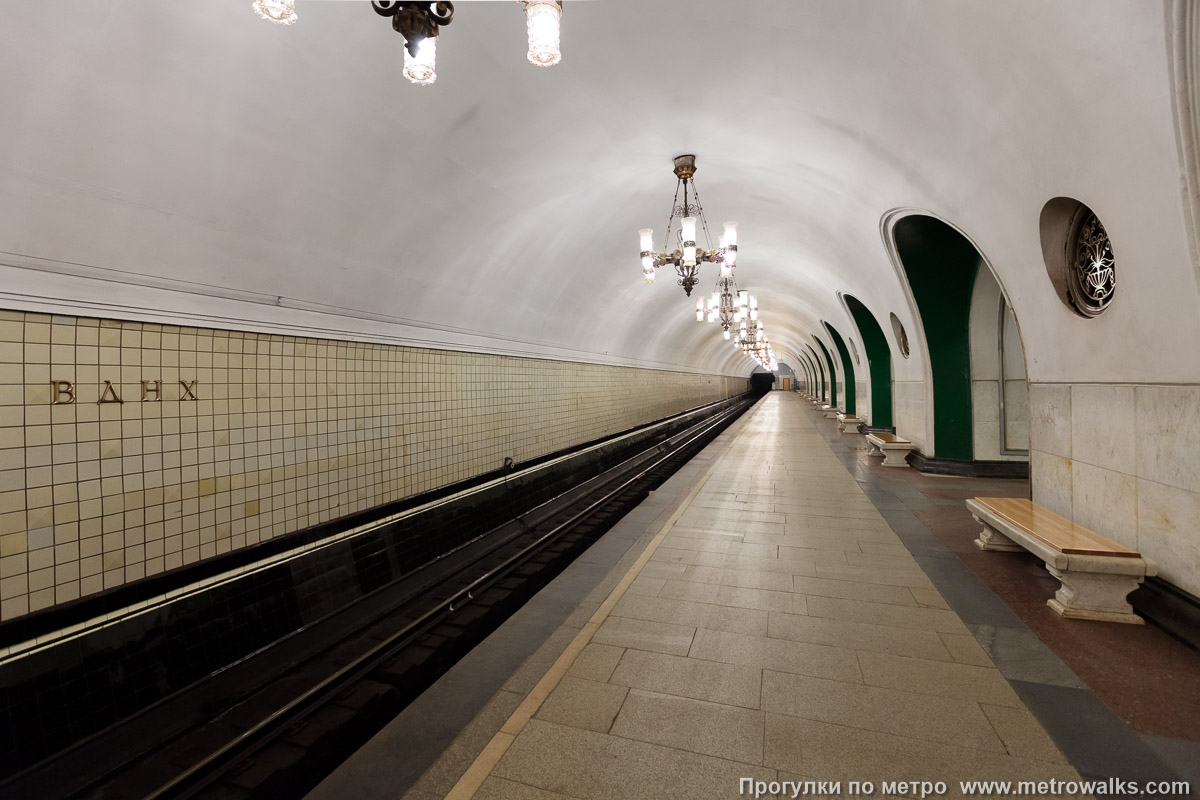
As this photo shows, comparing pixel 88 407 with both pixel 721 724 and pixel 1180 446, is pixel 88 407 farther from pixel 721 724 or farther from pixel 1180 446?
pixel 1180 446

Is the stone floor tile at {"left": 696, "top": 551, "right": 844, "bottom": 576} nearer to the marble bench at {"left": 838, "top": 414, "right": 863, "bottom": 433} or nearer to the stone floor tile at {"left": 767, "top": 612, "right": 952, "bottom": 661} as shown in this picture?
the stone floor tile at {"left": 767, "top": 612, "right": 952, "bottom": 661}

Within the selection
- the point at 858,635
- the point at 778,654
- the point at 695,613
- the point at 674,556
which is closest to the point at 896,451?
the point at 674,556

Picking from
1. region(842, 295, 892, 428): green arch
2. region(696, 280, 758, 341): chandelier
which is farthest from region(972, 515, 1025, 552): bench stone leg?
region(842, 295, 892, 428): green arch

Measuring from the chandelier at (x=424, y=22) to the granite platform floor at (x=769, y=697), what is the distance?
2.95 m

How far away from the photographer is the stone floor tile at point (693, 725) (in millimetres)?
2293

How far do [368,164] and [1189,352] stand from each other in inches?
228

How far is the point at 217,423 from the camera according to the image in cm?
380

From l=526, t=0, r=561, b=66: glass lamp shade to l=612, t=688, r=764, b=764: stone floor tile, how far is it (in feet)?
9.93

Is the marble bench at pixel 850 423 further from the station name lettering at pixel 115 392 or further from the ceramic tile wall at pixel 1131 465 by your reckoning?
the station name lettering at pixel 115 392

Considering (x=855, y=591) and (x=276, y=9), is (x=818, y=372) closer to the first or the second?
(x=855, y=591)

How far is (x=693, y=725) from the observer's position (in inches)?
96.5

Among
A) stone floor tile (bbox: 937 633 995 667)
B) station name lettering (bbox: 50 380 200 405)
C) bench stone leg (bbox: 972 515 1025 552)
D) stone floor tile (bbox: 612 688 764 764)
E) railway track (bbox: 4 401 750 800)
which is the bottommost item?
railway track (bbox: 4 401 750 800)

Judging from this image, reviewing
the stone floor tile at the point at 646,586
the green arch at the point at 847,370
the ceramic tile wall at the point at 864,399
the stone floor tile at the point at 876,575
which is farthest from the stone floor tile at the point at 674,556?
the green arch at the point at 847,370

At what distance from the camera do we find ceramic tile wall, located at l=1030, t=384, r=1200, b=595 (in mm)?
3088
